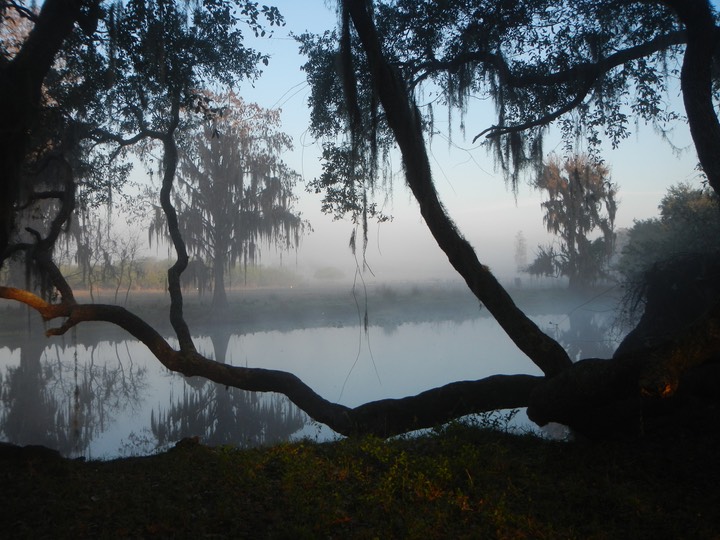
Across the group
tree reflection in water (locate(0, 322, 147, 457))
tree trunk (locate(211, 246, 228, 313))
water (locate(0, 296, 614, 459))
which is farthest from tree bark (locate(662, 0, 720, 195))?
tree trunk (locate(211, 246, 228, 313))

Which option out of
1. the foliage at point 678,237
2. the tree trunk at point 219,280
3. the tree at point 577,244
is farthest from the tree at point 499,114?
the tree trunk at point 219,280

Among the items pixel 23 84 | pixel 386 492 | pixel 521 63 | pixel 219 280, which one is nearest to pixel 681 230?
pixel 521 63

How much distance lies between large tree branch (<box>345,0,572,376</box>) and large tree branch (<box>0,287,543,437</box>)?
0.38 m

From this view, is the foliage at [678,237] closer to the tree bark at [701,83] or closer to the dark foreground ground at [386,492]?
the tree bark at [701,83]

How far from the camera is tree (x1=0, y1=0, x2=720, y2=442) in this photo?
386 cm

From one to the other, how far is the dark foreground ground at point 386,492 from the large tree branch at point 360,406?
0.54 m

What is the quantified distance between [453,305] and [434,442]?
881 inches

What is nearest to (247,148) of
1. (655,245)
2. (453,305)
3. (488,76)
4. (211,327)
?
(211,327)

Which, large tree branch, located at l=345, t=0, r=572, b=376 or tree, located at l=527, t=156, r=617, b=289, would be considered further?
tree, located at l=527, t=156, r=617, b=289

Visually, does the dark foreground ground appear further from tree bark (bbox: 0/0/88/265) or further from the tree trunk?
the tree trunk

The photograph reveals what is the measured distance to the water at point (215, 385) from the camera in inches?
334

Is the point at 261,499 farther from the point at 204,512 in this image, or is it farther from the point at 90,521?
the point at 90,521

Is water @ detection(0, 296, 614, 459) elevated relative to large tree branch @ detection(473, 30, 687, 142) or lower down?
lower down

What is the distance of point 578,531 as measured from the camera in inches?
105
